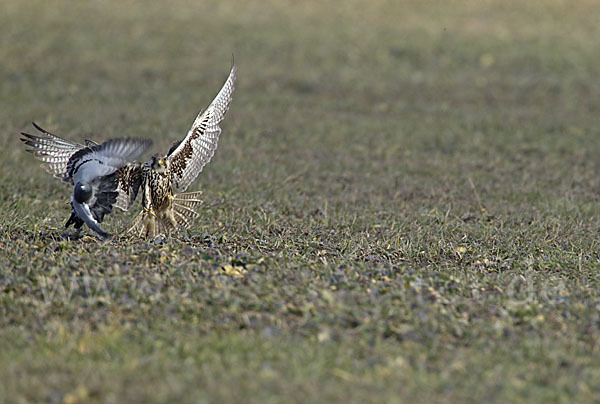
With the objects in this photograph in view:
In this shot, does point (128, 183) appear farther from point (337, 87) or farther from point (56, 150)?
point (337, 87)

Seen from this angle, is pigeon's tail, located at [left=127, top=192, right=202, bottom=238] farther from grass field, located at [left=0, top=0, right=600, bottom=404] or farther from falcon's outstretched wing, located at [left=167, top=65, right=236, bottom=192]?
grass field, located at [left=0, top=0, right=600, bottom=404]

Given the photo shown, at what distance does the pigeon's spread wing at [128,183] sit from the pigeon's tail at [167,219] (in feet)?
0.61

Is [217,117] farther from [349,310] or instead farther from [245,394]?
[245,394]

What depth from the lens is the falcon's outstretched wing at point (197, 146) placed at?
8.61m

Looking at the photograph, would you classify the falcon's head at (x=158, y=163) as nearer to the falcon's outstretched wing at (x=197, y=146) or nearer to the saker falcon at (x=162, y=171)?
the saker falcon at (x=162, y=171)

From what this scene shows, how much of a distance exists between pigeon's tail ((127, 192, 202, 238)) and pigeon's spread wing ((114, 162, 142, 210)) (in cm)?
19

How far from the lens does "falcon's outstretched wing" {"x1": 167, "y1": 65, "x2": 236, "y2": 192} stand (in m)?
8.61

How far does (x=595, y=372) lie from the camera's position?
517cm

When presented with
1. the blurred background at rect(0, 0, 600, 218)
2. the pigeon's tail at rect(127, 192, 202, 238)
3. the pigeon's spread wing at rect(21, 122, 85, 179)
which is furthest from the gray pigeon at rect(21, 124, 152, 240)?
the blurred background at rect(0, 0, 600, 218)

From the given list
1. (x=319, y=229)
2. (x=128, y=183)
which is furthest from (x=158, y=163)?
(x=319, y=229)

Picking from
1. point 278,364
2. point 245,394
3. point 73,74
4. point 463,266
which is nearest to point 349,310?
point 278,364

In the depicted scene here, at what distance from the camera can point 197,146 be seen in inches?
346

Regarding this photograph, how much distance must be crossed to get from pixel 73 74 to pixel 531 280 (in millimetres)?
14382

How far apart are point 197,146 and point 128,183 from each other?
2.93ft
